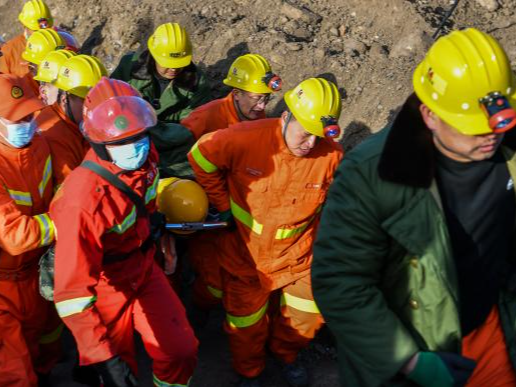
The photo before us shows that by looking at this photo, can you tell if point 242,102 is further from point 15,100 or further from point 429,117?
→ point 429,117

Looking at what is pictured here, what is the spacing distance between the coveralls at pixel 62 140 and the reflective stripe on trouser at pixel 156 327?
3.31 ft

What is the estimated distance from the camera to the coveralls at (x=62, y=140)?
→ 15.4 feet

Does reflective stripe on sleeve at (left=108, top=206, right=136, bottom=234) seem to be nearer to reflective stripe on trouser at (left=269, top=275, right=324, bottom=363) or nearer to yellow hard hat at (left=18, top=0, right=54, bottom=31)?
reflective stripe on trouser at (left=269, top=275, right=324, bottom=363)

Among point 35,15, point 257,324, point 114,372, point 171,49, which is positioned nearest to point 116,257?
point 114,372

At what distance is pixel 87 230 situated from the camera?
3.58 meters

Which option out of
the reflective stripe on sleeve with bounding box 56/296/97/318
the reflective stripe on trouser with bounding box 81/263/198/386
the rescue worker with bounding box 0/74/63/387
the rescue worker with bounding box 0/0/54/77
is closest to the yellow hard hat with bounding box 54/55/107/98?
the rescue worker with bounding box 0/74/63/387

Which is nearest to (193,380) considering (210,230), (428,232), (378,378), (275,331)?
(275,331)

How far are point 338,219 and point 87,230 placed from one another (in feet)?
5.42

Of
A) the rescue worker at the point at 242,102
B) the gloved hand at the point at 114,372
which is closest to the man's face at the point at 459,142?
the gloved hand at the point at 114,372

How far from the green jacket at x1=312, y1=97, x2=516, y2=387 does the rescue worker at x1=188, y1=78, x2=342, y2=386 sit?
1.85m

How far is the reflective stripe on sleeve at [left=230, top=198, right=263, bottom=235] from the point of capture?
463 centimetres

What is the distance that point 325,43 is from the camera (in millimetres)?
7098

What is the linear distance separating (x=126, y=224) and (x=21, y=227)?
0.68 metres

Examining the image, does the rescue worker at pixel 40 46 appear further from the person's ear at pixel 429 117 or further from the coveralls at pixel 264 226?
the person's ear at pixel 429 117
